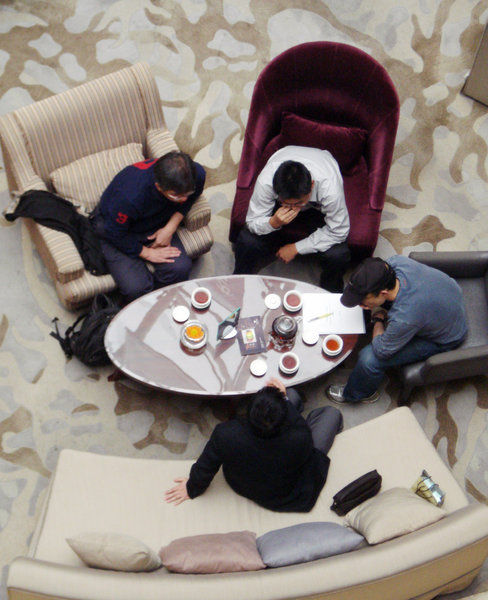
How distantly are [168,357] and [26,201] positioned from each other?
1201mm

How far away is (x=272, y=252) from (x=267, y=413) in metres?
1.52

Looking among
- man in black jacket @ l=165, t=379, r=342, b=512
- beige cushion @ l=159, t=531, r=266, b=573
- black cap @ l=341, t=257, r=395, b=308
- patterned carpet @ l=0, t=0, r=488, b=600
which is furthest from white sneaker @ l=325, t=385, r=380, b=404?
beige cushion @ l=159, t=531, r=266, b=573

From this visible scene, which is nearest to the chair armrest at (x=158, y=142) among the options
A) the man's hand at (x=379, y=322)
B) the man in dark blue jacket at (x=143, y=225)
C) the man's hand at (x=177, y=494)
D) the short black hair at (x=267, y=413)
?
the man in dark blue jacket at (x=143, y=225)

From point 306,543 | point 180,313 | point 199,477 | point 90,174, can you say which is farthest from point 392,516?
point 90,174

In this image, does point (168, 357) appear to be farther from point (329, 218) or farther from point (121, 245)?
point (329, 218)

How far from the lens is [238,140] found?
4234 mm

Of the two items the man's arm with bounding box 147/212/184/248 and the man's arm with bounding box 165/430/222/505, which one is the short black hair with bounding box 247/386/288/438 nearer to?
the man's arm with bounding box 165/430/222/505

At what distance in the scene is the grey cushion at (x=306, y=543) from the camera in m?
2.51

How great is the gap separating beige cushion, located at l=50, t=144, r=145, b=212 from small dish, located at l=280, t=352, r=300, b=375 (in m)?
1.47

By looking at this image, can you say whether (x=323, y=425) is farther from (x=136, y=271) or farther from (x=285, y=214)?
(x=136, y=271)

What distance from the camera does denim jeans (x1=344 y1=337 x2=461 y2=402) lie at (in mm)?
3264

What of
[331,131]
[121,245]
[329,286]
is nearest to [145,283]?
[121,245]

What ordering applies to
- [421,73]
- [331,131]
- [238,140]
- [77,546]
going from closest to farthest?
[77,546]
[331,131]
[238,140]
[421,73]

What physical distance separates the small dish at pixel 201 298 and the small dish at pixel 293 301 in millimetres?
394
